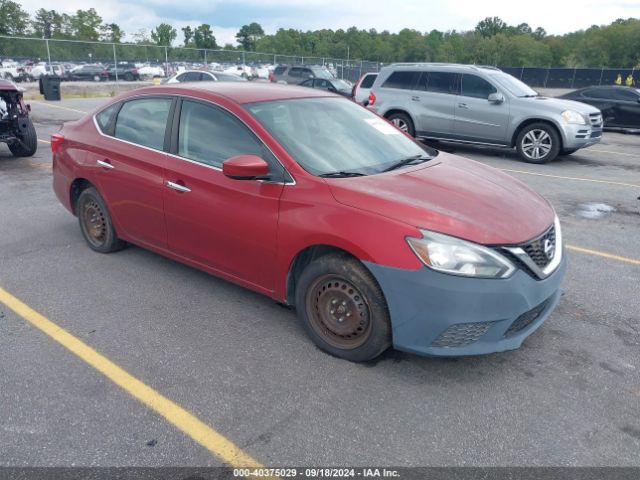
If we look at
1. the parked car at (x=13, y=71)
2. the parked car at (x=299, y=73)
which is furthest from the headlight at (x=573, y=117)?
the parked car at (x=13, y=71)

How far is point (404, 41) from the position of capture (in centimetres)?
12425

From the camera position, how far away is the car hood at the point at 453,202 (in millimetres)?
2986

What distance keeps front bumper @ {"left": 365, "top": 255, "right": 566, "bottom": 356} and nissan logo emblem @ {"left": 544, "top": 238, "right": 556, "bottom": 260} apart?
20 cm

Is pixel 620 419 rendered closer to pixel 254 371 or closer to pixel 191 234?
pixel 254 371

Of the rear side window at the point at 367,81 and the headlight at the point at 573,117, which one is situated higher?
the rear side window at the point at 367,81

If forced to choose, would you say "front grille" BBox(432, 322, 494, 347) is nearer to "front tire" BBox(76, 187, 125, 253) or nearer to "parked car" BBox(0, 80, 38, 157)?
"front tire" BBox(76, 187, 125, 253)

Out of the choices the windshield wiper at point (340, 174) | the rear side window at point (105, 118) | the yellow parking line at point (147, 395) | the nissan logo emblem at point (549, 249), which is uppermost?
the rear side window at point (105, 118)

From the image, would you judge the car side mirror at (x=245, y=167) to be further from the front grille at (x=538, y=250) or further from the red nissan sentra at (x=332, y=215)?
the front grille at (x=538, y=250)

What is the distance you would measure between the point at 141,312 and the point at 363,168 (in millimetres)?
1950

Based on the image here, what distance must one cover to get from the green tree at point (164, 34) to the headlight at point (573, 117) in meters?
123

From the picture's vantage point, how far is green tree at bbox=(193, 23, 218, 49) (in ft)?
420

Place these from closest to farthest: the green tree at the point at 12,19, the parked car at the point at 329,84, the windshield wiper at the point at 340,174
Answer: the windshield wiper at the point at 340,174
the parked car at the point at 329,84
the green tree at the point at 12,19

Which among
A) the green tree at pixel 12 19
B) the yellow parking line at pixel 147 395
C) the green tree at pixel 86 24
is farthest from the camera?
the green tree at pixel 86 24

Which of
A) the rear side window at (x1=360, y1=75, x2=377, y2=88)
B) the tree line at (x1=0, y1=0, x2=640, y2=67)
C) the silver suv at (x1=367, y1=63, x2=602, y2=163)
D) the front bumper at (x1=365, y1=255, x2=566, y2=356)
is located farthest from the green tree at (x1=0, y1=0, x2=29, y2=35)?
the front bumper at (x1=365, y1=255, x2=566, y2=356)
